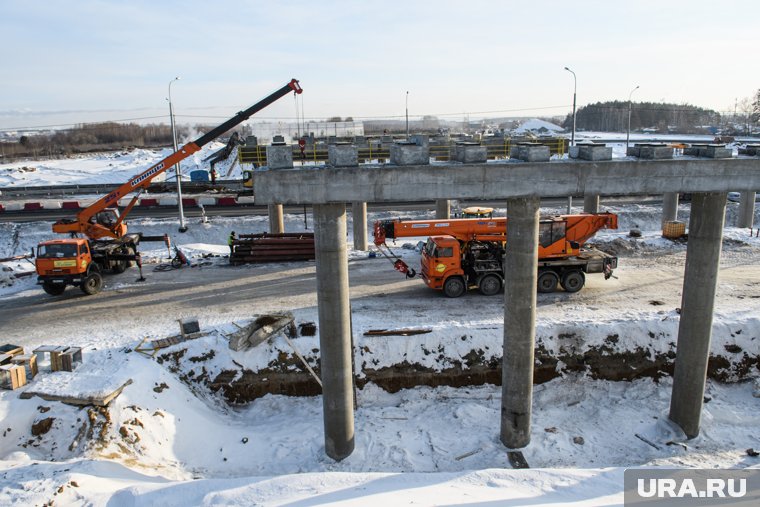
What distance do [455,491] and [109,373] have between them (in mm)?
9137

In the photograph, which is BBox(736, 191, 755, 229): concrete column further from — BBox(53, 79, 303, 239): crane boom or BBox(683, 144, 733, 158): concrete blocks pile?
BBox(53, 79, 303, 239): crane boom

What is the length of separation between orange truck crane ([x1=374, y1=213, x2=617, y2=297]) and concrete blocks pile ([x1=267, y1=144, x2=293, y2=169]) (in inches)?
314

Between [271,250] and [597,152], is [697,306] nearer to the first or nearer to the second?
[597,152]

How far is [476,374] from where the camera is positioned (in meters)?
15.6

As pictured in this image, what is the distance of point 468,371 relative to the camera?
15578 mm

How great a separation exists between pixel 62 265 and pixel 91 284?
121 cm

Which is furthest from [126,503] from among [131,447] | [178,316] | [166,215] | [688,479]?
[166,215]

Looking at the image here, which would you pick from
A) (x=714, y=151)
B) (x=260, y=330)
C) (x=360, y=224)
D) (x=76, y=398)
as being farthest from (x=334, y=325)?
(x=360, y=224)

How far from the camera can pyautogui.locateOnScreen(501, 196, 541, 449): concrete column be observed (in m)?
11.8

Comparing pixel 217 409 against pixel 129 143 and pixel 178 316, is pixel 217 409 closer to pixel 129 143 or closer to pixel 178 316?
pixel 178 316

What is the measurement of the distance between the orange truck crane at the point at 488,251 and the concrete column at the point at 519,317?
661 cm

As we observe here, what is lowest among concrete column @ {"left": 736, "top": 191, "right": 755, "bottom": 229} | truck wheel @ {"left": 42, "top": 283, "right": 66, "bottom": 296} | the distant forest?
truck wheel @ {"left": 42, "top": 283, "right": 66, "bottom": 296}

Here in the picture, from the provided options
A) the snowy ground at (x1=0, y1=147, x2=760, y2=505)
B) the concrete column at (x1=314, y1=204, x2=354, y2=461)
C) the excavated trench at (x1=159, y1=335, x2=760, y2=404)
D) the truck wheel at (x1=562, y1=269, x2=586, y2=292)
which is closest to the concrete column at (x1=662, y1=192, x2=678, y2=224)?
the snowy ground at (x1=0, y1=147, x2=760, y2=505)

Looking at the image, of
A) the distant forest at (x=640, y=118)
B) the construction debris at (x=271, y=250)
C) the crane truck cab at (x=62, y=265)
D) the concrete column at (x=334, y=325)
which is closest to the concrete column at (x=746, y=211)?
the construction debris at (x=271, y=250)
